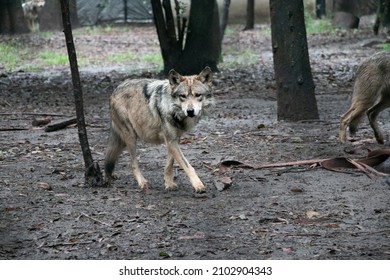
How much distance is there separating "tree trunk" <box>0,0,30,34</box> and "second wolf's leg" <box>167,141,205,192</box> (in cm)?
2489

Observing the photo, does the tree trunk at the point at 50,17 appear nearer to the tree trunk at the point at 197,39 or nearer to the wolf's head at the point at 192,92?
the tree trunk at the point at 197,39

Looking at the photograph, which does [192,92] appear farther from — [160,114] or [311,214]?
[311,214]

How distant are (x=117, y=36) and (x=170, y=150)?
1034 inches

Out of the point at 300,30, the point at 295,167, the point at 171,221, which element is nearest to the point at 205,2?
the point at 300,30

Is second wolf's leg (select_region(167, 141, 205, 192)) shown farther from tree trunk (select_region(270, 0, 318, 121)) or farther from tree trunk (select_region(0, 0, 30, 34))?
tree trunk (select_region(0, 0, 30, 34))

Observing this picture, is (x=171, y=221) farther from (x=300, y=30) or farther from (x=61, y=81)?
(x=61, y=81)

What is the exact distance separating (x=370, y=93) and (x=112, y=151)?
4.00 m

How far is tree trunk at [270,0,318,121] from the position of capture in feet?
39.9

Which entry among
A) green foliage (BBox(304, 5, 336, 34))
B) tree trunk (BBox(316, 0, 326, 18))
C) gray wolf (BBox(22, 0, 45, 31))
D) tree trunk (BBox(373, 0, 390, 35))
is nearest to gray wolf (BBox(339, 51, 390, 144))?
tree trunk (BBox(373, 0, 390, 35))

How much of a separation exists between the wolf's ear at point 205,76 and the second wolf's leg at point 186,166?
2.34 feet

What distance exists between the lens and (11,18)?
1264 inches

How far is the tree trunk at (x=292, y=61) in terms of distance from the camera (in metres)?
12.2
